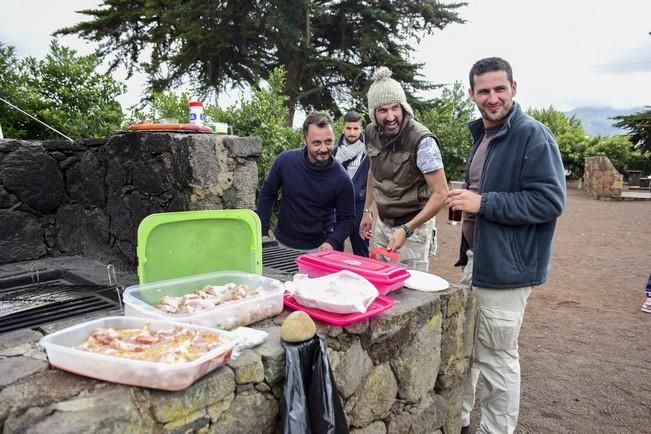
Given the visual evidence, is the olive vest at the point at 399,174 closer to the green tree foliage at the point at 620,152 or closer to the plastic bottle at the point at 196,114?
the plastic bottle at the point at 196,114

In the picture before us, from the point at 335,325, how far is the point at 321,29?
14.2 metres

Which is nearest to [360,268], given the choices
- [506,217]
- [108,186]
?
[506,217]

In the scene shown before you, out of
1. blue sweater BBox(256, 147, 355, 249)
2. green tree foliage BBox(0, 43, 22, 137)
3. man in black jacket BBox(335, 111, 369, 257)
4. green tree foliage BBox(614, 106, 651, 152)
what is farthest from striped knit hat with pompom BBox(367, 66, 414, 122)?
green tree foliage BBox(614, 106, 651, 152)

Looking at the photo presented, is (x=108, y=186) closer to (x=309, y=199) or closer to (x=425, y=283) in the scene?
(x=309, y=199)

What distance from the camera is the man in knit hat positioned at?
3.06m

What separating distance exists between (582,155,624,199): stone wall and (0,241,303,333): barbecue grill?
53.4 feet

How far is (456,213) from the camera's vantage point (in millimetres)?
2732

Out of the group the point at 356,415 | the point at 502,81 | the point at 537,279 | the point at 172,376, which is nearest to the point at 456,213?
the point at 537,279

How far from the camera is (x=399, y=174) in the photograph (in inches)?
128

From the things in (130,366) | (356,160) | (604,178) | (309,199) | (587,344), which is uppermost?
(356,160)

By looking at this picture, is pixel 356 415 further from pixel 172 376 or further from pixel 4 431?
pixel 4 431

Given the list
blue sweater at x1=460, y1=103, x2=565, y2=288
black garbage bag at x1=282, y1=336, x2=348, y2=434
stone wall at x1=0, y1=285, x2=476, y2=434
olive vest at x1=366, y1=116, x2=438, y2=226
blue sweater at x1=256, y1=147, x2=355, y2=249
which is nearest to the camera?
stone wall at x1=0, y1=285, x2=476, y2=434

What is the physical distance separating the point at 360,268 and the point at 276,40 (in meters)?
12.3

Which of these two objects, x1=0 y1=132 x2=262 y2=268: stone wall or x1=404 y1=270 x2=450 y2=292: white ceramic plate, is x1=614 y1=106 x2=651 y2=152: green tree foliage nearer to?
x1=404 y1=270 x2=450 y2=292: white ceramic plate
